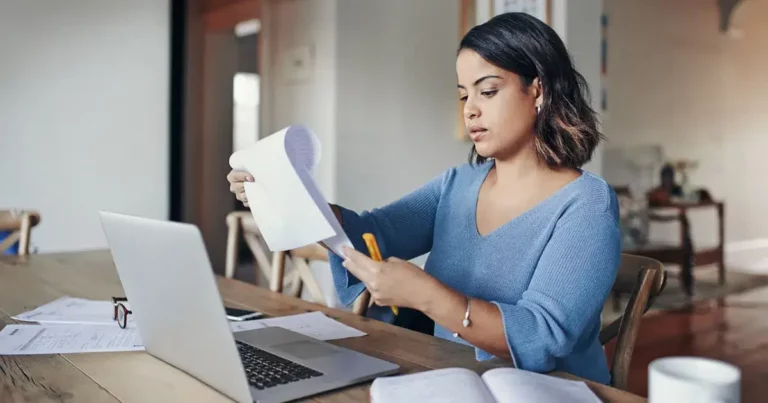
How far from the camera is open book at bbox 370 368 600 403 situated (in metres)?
0.72

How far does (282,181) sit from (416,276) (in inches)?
8.7

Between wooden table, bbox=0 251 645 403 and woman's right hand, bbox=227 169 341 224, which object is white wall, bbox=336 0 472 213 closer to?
wooden table, bbox=0 251 645 403

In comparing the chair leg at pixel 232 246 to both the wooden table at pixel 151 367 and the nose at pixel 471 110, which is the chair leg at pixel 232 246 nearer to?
the wooden table at pixel 151 367

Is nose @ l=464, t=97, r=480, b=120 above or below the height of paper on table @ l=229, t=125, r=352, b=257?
above

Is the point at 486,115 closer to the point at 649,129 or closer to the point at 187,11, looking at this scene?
the point at 187,11

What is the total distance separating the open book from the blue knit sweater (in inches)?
5.3

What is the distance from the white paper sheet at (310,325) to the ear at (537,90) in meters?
0.47

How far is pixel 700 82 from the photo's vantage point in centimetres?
587

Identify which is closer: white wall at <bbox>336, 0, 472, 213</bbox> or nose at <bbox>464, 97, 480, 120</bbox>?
nose at <bbox>464, 97, 480, 120</bbox>

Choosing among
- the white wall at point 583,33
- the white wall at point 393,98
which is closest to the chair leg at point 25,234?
the white wall at point 393,98

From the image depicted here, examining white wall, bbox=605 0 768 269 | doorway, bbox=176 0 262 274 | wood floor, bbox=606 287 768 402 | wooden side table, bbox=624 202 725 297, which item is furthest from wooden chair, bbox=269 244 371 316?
white wall, bbox=605 0 768 269

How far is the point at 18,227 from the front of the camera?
220 centimetres

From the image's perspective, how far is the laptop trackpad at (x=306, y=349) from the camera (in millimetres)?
980

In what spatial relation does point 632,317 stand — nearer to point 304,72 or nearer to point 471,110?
point 471,110
